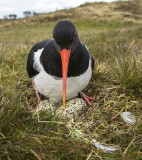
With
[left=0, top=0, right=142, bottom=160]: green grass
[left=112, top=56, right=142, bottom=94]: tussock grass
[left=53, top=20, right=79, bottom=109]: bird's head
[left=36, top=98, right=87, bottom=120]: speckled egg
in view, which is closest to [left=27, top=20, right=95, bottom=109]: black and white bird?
[left=53, top=20, right=79, bottom=109]: bird's head

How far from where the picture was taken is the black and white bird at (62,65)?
7.20 ft

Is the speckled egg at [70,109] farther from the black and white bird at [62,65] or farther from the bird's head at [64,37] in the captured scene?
the bird's head at [64,37]

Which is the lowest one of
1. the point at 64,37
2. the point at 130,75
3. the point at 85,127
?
the point at 85,127

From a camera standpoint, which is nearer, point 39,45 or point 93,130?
point 93,130

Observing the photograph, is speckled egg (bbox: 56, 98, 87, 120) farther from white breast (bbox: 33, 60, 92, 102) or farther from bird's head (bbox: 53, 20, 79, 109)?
bird's head (bbox: 53, 20, 79, 109)

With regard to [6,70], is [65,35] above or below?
above

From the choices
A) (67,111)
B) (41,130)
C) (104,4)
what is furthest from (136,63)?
(104,4)

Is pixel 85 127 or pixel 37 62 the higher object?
pixel 37 62

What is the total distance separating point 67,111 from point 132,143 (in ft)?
3.08

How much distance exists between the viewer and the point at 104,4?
26.1 meters

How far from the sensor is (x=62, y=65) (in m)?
2.26

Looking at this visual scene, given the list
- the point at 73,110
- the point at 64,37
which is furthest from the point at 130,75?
the point at 64,37

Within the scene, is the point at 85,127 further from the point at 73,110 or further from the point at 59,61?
the point at 59,61

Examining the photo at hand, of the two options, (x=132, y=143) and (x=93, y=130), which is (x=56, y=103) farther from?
(x=132, y=143)
